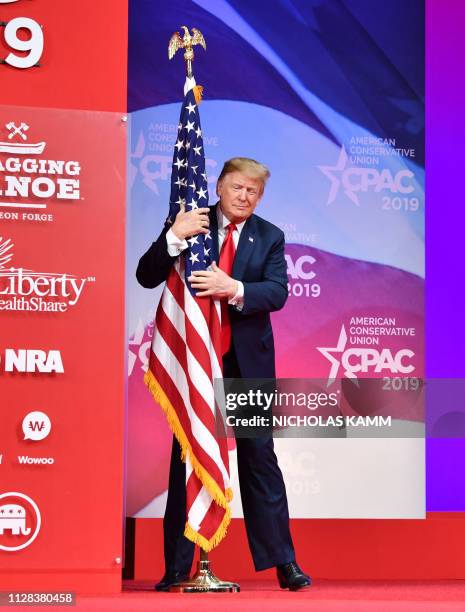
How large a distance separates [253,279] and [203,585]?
1.17 metres

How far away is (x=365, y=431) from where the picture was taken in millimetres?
5613

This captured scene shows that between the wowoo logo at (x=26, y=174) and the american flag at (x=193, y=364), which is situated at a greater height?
the wowoo logo at (x=26, y=174)

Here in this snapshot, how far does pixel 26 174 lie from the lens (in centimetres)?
384

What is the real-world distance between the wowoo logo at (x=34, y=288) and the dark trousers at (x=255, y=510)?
78cm

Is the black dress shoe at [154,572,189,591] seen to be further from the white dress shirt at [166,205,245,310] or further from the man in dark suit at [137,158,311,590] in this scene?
the white dress shirt at [166,205,245,310]

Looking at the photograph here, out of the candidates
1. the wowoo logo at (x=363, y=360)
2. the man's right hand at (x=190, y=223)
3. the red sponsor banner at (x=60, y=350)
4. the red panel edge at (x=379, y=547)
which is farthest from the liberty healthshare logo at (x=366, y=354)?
the red sponsor banner at (x=60, y=350)

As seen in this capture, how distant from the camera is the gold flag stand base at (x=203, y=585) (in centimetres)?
400

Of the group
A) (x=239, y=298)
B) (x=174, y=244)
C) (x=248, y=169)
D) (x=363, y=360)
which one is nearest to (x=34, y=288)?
(x=174, y=244)

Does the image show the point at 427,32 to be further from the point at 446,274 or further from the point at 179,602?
the point at 179,602

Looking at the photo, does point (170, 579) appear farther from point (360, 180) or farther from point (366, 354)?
point (360, 180)

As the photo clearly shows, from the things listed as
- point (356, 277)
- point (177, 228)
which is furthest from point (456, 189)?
point (177, 228)

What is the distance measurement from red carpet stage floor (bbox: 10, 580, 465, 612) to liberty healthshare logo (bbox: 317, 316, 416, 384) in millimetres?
1366

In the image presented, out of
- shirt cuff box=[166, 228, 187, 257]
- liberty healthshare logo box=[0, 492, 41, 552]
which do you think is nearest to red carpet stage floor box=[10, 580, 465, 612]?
liberty healthshare logo box=[0, 492, 41, 552]

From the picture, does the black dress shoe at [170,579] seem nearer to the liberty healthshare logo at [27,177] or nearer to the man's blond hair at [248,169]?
the liberty healthshare logo at [27,177]
